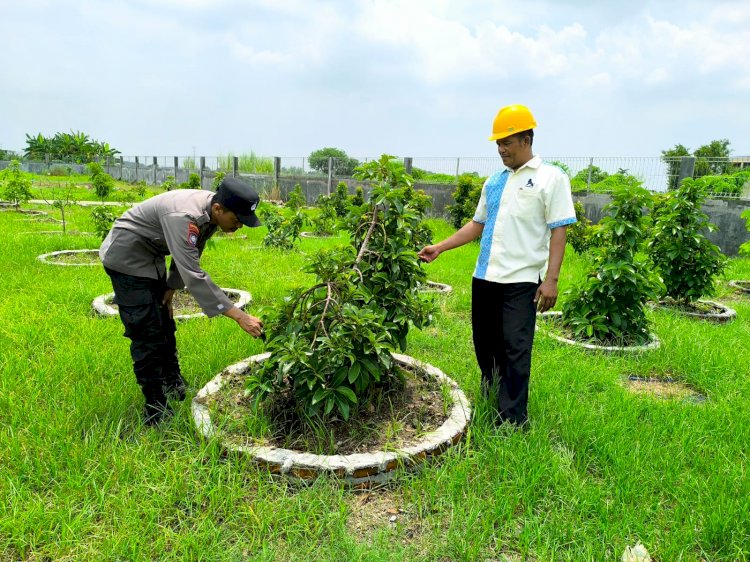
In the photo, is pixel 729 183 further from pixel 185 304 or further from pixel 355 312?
pixel 355 312

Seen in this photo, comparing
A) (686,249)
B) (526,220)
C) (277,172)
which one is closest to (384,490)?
(526,220)

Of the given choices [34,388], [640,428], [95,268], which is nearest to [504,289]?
[640,428]

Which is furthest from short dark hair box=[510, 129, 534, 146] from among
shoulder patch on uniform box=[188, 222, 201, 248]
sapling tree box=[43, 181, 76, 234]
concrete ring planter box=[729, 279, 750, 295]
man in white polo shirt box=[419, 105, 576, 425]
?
sapling tree box=[43, 181, 76, 234]

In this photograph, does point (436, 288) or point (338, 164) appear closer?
point (436, 288)

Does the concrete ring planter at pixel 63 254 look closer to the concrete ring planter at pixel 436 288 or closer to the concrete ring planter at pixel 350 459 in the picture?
the concrete ring planter at pixel 436 288

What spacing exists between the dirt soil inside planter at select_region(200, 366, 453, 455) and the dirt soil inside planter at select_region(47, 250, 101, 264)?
481 cm

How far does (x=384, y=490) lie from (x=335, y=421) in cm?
52

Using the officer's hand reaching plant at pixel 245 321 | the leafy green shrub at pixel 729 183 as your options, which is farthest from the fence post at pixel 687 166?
the officer's hand reaching plant at pixel 245 321

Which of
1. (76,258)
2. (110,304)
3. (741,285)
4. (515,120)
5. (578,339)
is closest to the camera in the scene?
(515,120)

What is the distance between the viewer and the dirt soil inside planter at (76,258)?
6.85 metres

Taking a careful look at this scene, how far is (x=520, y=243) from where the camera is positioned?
2.95 meters

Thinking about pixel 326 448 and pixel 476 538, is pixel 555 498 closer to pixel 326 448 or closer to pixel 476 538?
pixel 476 538

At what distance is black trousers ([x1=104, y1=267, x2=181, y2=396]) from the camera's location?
2.87 metres

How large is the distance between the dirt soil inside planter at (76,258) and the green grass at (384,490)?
11.2 feet
